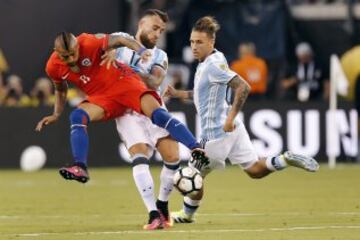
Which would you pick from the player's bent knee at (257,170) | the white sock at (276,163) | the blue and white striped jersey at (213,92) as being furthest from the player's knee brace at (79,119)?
the white sock at (276,163)

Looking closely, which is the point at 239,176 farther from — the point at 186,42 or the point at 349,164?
the point at 186,42

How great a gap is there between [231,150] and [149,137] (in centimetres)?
112

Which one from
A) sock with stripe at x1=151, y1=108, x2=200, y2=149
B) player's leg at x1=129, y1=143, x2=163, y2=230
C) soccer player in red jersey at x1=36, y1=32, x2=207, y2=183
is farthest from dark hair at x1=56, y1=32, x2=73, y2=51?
player's leg at x1=129, y1=143, x2=163, y2=230

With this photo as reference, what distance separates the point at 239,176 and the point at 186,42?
5.64 metres

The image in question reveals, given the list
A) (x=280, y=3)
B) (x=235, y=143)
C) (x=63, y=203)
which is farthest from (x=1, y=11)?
(x=235, y=143)

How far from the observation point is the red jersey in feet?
47.6

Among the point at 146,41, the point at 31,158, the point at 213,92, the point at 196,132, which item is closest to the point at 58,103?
the point at 146,41

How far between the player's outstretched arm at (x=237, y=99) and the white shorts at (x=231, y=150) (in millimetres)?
613

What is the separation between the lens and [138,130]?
1459 cm

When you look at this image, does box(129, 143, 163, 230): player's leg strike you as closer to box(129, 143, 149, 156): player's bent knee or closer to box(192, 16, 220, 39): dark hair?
box(129, 143, 149, 156): player's bent knee

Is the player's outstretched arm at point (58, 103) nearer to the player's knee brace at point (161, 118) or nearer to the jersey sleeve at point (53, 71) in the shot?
the jersey sleeve at point (53, 71)

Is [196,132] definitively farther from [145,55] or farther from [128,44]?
[128,44]

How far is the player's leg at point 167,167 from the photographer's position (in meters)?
14.7

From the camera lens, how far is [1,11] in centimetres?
2869
